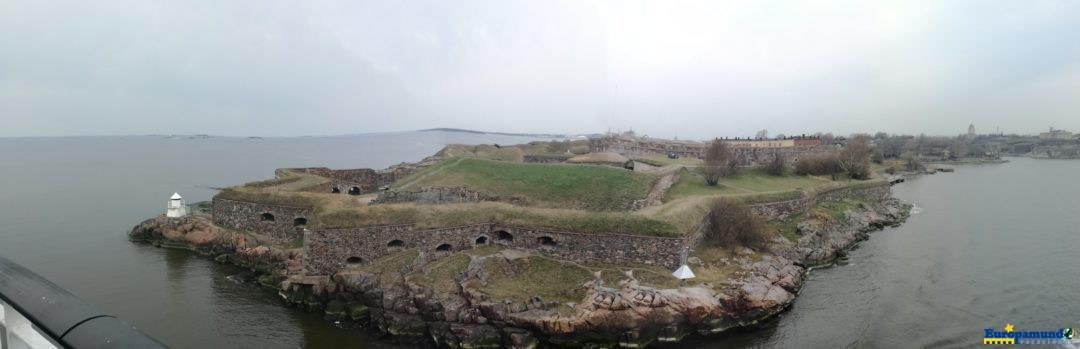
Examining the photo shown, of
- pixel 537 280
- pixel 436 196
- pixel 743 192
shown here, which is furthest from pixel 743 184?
pixel 537 280

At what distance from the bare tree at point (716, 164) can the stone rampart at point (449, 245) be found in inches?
570

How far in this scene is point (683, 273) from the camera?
19.5m

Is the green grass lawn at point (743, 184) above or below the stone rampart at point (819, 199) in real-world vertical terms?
above

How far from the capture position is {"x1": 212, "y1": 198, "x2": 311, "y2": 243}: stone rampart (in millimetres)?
25156

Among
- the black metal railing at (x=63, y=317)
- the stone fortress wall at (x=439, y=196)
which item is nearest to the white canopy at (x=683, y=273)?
the stone fortress wall at (x=439, y=196)

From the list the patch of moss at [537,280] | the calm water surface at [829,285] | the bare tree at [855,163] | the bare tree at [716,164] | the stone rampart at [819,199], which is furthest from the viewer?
the bare tree at [855,163]

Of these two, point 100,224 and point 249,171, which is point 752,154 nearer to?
point 100,224

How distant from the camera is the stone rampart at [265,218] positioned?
25156 mm

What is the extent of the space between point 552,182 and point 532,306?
11.2m

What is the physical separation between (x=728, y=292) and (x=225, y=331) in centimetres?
1762

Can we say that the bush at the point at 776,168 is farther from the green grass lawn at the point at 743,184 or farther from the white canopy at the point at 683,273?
the white canopy at the point at 683,273

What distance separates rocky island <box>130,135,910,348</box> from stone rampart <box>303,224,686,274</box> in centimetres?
4

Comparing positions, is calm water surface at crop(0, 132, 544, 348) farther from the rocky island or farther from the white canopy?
the white canopy

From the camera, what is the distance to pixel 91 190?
170 ft
